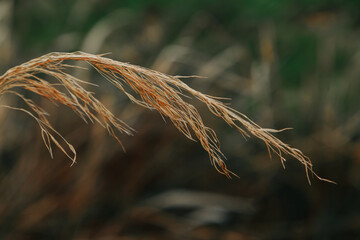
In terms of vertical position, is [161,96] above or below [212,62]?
above

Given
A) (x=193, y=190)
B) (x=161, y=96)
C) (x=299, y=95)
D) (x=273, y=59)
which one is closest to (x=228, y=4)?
(x=299, y=95)

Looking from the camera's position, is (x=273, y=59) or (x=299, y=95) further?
(x=299, y=95)

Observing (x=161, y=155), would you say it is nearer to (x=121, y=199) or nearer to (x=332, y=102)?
(x=121, y=199)

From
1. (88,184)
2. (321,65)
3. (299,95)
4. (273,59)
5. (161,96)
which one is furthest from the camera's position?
(299,95)

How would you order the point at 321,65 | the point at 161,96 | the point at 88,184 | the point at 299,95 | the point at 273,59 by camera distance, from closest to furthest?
1. the point at 161,96
2. the point at 88,184
3. the point at 273,59
4. the point at 321,65
5. the point at 299,95

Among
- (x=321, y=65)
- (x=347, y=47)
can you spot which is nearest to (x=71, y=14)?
(x=321, y=65)

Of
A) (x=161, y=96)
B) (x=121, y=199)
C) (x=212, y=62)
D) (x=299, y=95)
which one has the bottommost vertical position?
(x=299, y=95)
